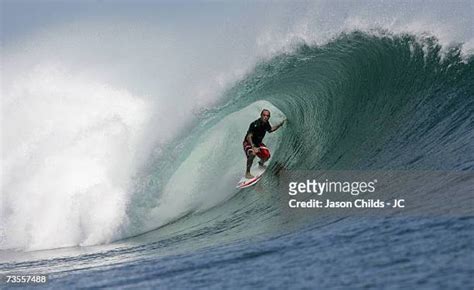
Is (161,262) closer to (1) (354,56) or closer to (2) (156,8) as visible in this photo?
(1) (354,56)

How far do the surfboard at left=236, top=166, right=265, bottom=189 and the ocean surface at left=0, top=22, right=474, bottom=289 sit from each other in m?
0.12

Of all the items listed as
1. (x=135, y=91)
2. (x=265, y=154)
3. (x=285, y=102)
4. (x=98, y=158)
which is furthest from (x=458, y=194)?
(x=135, y=91)

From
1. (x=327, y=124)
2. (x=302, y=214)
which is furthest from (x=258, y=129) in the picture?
(x=302, y=214)

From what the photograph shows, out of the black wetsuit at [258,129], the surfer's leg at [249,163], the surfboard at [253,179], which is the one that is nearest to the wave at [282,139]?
the surfboard at [253,179]

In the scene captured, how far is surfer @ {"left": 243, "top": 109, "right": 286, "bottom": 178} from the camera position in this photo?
8.81m

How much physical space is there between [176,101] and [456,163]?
5.69m

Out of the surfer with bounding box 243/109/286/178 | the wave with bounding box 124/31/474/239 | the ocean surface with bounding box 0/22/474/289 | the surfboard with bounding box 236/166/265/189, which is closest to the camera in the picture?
the ocean surface with bounding box 0/22/474/289

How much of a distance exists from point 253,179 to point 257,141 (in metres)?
0.54

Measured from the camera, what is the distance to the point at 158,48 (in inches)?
608

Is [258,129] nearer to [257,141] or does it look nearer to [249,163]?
[257,141]

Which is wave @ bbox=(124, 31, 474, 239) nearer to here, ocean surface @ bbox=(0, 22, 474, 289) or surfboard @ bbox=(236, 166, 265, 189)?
ocean surface @ bbox=(0, 22, 474, 289)

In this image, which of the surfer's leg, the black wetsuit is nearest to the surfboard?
the surfer's leg

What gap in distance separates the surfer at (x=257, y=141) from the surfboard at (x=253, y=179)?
0.20 ft

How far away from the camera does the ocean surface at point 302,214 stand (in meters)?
5.92
